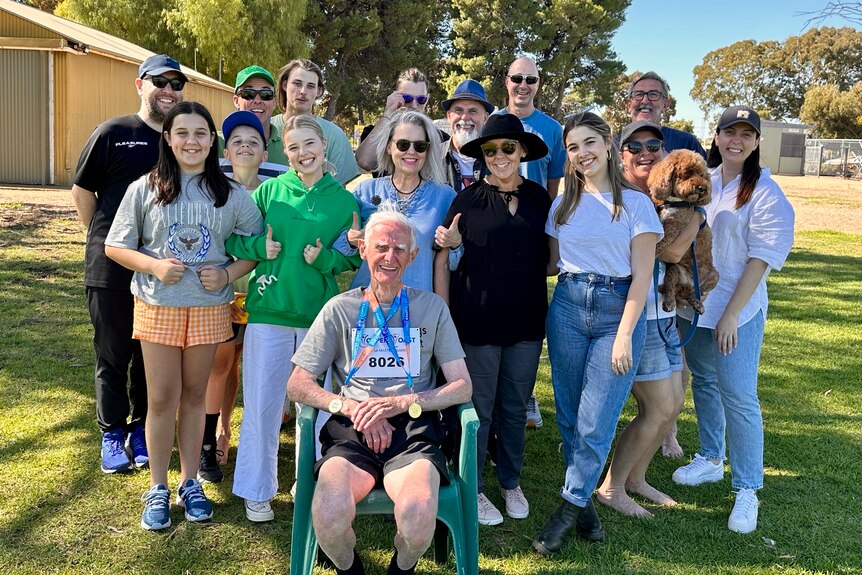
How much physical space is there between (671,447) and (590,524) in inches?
55.4

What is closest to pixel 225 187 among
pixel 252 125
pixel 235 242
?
pixel 235 242

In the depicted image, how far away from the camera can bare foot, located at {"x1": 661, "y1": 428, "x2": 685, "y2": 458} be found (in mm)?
4629

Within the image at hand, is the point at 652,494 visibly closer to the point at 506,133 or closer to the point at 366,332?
the point at 366,332

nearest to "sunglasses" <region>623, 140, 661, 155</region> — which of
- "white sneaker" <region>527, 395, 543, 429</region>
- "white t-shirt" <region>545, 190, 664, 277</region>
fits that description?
"white t-shirt" <region>545, 190, 664, 277</region>

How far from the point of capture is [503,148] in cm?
351

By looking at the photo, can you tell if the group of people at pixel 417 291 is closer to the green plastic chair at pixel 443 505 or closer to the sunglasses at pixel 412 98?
the green plastic chair at pixel 443 505

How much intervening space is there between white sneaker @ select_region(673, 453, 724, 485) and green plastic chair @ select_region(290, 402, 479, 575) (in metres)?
1.87

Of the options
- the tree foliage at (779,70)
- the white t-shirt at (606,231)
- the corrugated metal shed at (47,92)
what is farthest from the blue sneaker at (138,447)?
the tree foliage at (779,70)

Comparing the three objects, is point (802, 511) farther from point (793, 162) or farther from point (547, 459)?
point (793, 162)

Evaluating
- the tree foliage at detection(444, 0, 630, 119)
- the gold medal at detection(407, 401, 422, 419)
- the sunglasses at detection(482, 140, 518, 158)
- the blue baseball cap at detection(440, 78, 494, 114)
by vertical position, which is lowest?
the gold medal at detection(407, 401, 422, 419)

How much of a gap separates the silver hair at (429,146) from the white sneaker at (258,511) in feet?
6.00

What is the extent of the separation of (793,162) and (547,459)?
48.1 m

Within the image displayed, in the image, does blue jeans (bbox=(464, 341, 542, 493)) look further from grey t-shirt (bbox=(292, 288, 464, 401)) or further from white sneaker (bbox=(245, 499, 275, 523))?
white sneaker (bbox=(245, 499, 275, 523))

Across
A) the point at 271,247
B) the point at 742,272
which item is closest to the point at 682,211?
the point at 742,272
